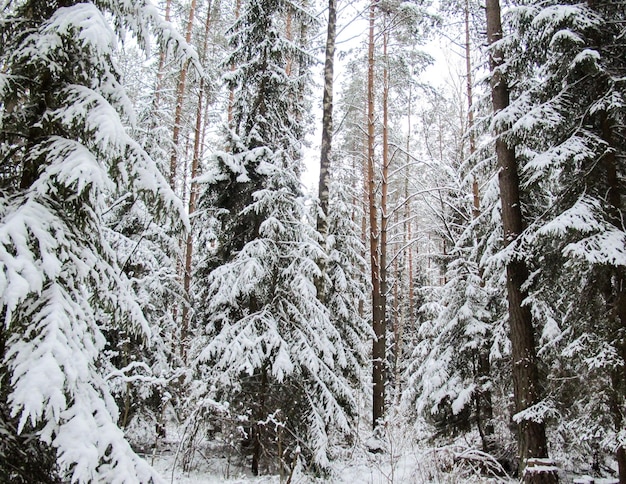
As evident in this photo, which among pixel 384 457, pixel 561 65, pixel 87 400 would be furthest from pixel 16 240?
pixel 384 457

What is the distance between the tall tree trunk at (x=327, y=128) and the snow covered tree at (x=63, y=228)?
5.08 m

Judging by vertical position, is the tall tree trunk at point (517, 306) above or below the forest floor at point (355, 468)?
above

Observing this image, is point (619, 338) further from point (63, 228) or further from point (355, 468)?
point (63, 228)

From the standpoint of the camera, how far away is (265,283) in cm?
805

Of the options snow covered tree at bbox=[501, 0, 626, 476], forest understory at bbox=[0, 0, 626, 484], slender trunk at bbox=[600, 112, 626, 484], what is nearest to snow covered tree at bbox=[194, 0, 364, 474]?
forest understory at bbox=[0, 0, 626, 484]

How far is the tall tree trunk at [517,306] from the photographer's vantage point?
6227 millimetres

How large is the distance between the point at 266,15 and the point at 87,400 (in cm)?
885

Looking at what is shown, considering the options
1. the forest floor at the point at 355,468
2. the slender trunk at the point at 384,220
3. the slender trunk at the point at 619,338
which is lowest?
the forest floor at the point at 355,468

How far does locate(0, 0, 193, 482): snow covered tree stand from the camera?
258cm

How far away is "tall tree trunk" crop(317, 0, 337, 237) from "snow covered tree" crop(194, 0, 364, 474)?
490mm

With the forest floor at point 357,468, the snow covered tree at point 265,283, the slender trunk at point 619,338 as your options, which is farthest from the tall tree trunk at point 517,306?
the snow covered tree at point 265,283

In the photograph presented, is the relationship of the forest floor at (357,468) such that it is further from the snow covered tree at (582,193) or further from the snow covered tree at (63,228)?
the snow covered tree at (63,228)

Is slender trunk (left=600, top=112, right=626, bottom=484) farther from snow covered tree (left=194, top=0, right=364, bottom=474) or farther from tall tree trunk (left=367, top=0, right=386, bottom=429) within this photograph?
tall tree trunk (left=367, top=0, right=386, bottom=429)

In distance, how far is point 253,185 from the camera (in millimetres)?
8734
